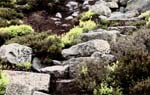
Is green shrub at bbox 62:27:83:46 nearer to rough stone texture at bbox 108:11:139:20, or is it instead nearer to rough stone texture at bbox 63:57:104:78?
rough stone texture at bbox 63:57:104:78

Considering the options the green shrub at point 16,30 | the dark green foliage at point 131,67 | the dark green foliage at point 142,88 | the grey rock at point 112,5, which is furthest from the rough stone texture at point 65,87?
the grey rock at point 112,5

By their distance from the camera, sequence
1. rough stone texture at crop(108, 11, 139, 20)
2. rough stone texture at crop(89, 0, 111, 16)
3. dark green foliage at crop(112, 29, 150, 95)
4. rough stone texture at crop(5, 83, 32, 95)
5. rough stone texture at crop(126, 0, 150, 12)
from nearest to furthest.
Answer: rough stone texture at crop(5, 83, 32, 95)
dark green foliage at crop(112, 29, 150, 95)
rough stone texture at crop(108, 11, 139, 20)
rough stone texture at crop(126, 0, 150, 12)
rough stone texture at crop(89, 0, 111, 16)

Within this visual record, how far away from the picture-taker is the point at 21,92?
7.90 meters

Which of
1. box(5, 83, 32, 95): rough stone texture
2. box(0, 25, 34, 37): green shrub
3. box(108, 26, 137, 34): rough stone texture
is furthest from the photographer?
box(0, 25, 34, 37): green shrub

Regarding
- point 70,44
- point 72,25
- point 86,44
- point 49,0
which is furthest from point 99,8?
point 86,44

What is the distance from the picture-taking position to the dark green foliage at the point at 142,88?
8391 mm

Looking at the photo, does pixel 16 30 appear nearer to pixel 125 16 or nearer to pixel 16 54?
pixel 16 54

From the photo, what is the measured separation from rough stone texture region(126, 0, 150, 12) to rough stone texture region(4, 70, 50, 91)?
9239mm

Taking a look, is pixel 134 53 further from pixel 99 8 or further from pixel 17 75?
pixel 99 8

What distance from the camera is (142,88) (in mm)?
8406

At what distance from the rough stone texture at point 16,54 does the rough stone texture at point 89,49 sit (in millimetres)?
1192

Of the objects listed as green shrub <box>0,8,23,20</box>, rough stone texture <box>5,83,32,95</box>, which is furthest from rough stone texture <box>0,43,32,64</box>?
green shrub <box>0,8,23,20</box>

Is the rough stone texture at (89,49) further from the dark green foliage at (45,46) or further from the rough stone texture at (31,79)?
the rough stone texture at (31,79)

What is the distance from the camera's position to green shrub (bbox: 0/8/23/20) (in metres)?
18.1
